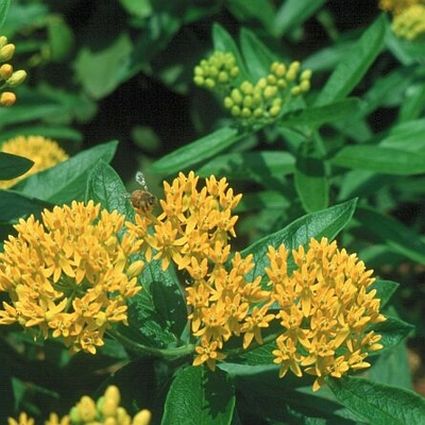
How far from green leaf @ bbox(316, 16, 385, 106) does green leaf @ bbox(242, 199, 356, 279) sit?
131cm

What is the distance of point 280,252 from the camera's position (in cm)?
321

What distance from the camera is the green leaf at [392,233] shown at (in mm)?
4777

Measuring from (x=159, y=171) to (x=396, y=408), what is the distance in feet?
5.05

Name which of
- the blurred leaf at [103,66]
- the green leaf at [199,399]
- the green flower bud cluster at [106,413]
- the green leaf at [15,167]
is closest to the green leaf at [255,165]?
the green leaf at [15,167]

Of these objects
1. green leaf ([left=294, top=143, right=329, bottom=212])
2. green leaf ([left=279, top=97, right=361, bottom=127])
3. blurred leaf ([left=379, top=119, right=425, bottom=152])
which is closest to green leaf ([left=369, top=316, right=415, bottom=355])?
green leaf ([left=294, top=143, right=329, bottom=212])

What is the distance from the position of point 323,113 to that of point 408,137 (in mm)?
805

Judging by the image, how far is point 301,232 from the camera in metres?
3.48

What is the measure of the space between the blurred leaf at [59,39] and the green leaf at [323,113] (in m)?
2.77

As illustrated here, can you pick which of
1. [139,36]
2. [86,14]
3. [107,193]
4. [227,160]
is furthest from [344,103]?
[86,14]

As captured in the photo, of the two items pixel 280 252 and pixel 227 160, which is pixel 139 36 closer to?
pixel 227 160

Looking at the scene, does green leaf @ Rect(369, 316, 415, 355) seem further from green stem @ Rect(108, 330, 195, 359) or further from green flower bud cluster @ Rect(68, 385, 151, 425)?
green flower bud cluster @ Rect(68, 385, 151, 425)

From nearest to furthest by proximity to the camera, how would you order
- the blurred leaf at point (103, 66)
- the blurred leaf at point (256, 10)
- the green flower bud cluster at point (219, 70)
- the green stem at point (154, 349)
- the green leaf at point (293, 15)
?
1. the green stem at point (154, 349)
2. the green flower bud cluster at point (219, 70)
3. the blurred leaf at point (256, 10)
4. the green leaf at point (293, 15)
5. the blurred leaf at point (103, 66)

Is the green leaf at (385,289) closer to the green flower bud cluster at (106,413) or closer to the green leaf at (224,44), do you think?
the green flower bud cluster at (106,413)

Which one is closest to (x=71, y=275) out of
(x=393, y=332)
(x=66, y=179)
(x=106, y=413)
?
(x=106, y=413)
